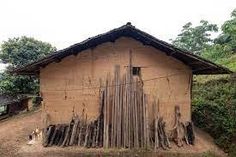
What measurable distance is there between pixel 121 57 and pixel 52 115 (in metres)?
3.52

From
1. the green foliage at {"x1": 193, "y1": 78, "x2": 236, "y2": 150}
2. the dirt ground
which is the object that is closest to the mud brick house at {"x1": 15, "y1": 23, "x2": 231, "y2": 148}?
the dirt ground

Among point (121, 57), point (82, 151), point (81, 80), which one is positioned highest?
point (121, 57)

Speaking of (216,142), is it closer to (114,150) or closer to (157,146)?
(157,146)

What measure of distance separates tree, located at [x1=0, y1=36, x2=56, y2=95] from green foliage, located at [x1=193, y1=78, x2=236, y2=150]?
14.0 m

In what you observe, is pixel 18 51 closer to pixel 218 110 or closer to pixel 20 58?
pixel 20 58

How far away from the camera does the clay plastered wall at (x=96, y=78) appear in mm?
14438

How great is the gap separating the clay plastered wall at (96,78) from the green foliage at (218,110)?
228 centimetres

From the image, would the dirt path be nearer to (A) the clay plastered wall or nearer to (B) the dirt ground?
(B) the dirt ground

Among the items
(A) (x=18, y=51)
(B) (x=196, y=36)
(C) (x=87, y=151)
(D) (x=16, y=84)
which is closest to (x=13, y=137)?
(C) (x=87, y=151)

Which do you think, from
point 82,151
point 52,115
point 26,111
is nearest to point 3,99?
point 26,111

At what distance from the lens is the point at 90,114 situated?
47.2ft

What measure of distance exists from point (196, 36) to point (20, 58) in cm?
2193

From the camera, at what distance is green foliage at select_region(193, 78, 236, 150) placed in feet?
51.0

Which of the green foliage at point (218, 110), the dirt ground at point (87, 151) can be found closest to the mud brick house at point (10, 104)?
the dirt ground at point (87, 151)
